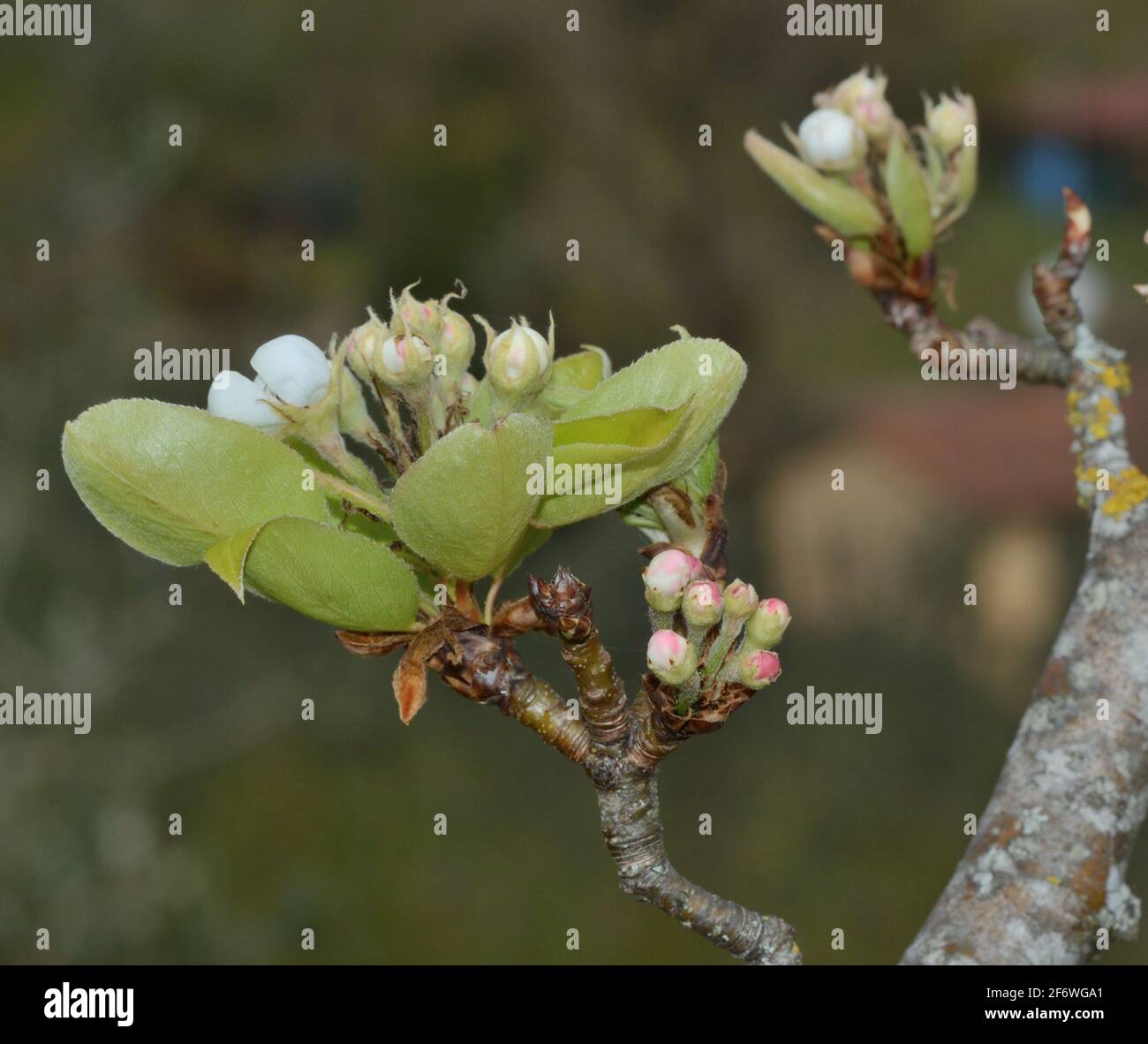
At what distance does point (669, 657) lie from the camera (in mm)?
650

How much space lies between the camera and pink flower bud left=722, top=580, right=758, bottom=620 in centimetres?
66

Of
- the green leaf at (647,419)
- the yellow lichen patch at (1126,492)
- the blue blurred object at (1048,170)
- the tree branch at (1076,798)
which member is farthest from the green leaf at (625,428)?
the blue blurred object at (1048,170)

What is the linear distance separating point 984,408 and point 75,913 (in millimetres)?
2973

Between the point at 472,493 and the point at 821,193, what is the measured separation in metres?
0.56

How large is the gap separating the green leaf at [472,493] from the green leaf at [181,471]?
69 millimetres

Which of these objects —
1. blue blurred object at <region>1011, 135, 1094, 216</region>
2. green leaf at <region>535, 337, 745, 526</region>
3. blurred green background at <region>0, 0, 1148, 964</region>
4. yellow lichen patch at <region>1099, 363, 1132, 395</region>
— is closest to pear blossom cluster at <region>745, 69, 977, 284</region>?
yellow lichen patch at <region>1099, 363, 1132, 395</region>

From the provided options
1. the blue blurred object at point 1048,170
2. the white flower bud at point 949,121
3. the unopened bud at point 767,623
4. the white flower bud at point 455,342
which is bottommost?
the unopened bud at point 767,623

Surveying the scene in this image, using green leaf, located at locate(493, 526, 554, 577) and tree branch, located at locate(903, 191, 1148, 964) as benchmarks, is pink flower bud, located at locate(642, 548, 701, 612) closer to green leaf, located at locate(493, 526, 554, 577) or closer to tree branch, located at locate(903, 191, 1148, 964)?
green leaf, located at locate(493, 526, 554, 577)

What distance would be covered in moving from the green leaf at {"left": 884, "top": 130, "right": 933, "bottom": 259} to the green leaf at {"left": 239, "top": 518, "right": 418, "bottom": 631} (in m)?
0.58

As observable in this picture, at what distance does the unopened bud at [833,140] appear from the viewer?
40.1 inches

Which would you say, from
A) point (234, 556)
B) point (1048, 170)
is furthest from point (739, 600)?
point (1048, 170)

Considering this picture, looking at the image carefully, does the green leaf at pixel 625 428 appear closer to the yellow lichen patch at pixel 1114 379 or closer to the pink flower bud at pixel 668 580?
the pink flower bud at pixel 668 580
